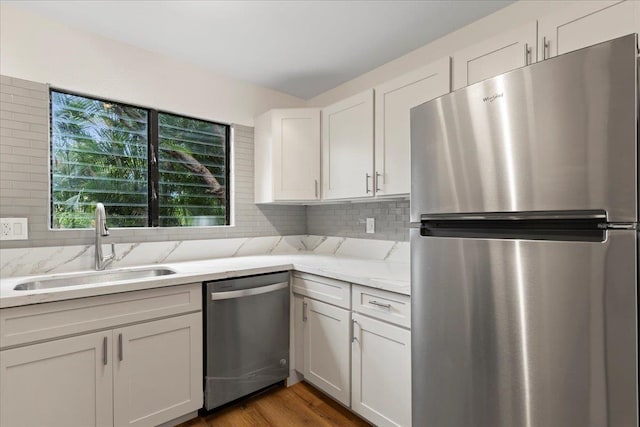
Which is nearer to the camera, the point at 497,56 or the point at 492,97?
the point at 492,97

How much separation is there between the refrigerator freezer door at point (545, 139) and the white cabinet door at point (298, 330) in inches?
50.2

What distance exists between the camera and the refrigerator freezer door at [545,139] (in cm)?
82

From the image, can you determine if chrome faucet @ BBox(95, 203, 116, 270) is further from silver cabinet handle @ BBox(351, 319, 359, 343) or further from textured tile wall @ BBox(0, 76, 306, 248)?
silver cabinet handle @ BBox(351, 319, 359, 343)

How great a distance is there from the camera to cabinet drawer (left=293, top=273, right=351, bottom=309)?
6.12 feet

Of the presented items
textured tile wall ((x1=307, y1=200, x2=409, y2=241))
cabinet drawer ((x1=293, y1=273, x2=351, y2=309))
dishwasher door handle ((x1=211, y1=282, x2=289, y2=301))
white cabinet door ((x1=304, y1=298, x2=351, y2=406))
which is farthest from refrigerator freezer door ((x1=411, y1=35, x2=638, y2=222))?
dishwasher door handle ((x1=211, y1=282, x2=289, y2=301))

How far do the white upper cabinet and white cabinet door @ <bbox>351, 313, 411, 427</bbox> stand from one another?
115cm

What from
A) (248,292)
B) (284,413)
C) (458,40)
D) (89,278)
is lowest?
(284,413)

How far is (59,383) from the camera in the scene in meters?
1.43

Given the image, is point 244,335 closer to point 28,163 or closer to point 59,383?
point 59,383

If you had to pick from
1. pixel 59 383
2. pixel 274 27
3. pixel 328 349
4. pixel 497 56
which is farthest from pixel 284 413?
pixel 274 27

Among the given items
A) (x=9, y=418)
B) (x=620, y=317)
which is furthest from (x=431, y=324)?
(x=9, y=418)

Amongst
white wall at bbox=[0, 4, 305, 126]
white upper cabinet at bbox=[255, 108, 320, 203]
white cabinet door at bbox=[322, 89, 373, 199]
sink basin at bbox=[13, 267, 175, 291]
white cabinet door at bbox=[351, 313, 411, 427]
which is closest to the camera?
white cabinet door at bbox=[351, 313, 411, 427]

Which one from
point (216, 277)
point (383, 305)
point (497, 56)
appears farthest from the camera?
point (216, 277)

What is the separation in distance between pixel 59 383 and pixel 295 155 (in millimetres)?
1934
